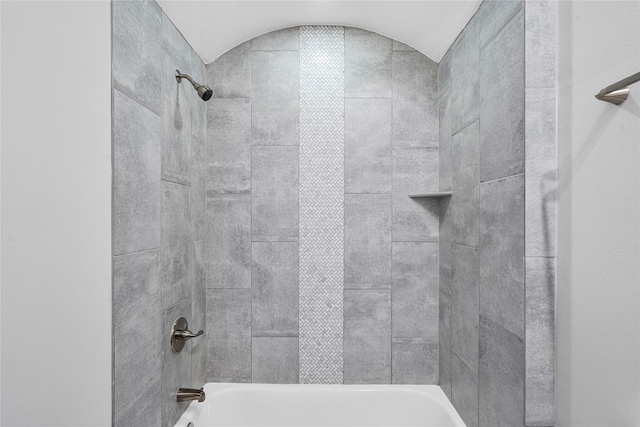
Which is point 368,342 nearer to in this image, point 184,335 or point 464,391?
point 464,391

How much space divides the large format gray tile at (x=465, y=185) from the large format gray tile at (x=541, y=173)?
1.05 ft

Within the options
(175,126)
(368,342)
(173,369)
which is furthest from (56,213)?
(368,342)

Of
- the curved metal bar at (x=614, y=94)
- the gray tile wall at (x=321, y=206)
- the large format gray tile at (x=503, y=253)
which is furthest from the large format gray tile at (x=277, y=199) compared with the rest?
the curved metal bar at (x=614, y=94)

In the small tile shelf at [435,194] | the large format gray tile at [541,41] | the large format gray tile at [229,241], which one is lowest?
the large format gray tile at [229,241]

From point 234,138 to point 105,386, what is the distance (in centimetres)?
130

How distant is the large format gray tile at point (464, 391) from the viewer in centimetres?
141

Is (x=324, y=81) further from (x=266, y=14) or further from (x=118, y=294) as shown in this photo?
(x=118, y=294)

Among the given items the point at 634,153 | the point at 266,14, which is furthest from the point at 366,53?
the point at 634,153

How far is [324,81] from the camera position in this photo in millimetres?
1905

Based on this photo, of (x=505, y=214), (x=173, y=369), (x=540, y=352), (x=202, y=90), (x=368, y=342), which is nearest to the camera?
(x=540, y=352)

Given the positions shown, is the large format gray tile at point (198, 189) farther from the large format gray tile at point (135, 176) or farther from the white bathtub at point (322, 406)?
the white bathtub at point (322, 406)

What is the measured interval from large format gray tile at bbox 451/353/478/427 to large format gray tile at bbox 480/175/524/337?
1.11 feet

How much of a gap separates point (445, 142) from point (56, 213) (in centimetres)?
165

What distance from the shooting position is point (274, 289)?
1906 mm
